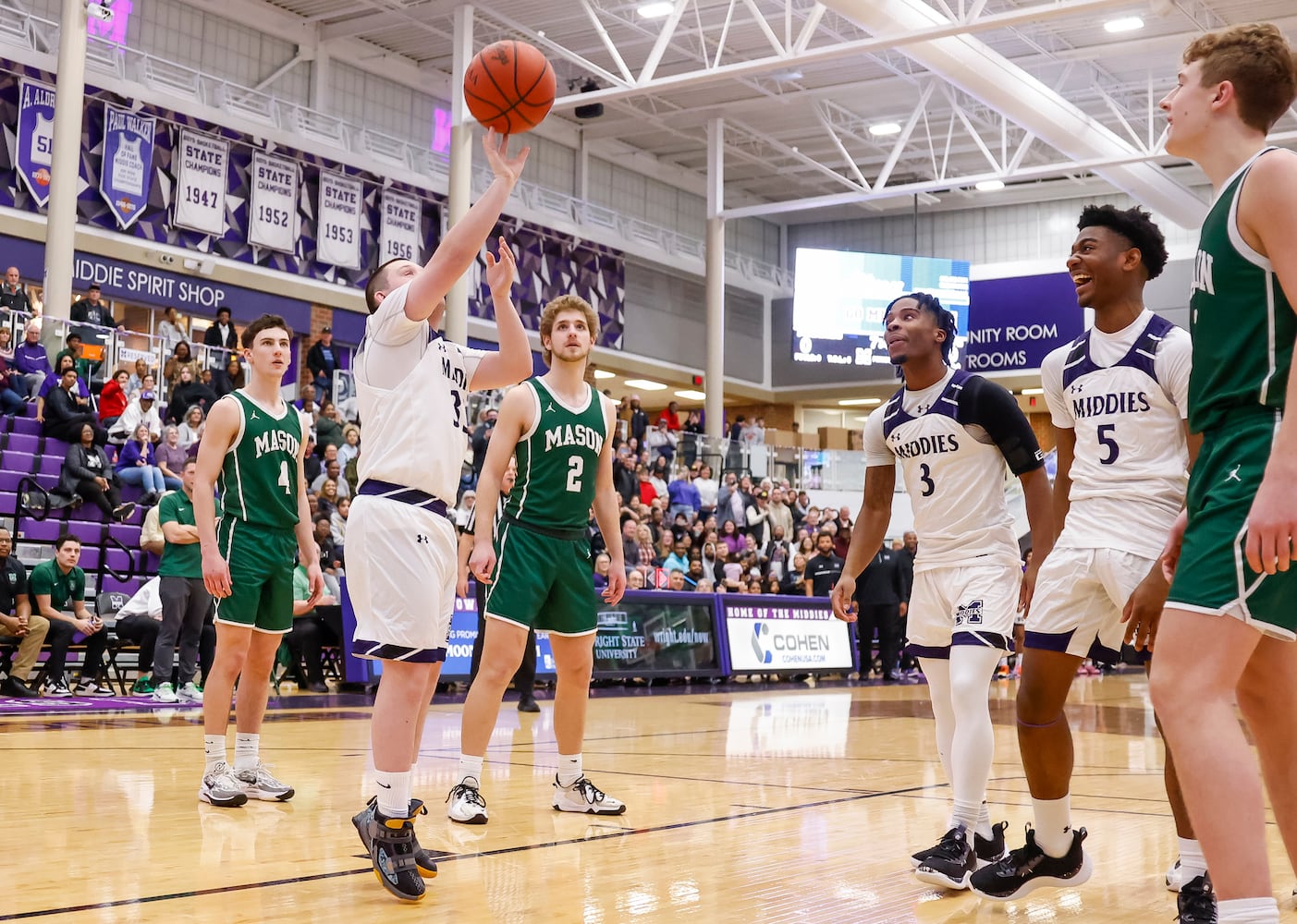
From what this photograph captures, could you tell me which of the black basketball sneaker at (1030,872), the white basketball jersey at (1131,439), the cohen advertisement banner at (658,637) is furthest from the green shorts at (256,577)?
the cohen advertisement banner at (658,637)

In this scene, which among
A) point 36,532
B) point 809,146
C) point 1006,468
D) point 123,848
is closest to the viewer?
point 123,848

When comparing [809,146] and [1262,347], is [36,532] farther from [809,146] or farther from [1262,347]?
[809,146]

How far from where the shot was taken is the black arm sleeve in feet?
15.1

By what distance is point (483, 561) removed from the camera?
5262 mm

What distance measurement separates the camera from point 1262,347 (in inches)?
108

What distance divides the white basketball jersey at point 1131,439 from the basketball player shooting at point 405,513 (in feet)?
6.19

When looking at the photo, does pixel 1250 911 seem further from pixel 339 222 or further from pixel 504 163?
pixel 339 222

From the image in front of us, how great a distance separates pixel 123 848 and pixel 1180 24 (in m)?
23.6

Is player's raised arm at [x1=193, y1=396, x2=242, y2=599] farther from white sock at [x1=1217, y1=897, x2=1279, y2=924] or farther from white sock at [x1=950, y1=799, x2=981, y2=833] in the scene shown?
white sock at [x1=1217, y1=897, x2=1279, y2=924]

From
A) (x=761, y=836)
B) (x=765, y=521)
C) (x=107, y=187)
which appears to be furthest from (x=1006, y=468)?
(x=107, y=187)

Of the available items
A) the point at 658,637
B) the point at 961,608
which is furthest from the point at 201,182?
the point at 961,608

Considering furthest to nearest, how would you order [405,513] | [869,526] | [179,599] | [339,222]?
[339,222] < [179,599] < [869,526] < [405,513]

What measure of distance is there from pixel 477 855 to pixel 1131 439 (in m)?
2.52

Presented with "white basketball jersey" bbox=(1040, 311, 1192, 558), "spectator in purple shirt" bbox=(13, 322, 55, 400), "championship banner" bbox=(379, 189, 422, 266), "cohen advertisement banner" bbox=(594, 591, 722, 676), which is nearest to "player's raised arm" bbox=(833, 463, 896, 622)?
"white basketball jersey" bbox=(1040, 311, 1192, 558)
